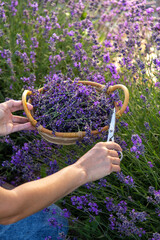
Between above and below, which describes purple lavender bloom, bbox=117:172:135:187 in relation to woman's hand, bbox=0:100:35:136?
below

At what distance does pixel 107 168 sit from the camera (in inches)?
Result: 52.2

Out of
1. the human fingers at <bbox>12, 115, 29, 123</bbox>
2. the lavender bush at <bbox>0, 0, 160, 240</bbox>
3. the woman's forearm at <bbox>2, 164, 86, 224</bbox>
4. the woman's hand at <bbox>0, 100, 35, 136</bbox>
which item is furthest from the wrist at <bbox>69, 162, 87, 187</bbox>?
the human fingers at <bbox>12, 115, 29, 123</bbox>

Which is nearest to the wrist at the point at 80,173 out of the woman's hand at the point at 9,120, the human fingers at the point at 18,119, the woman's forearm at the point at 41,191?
the woman's forearm at the point at 41,191

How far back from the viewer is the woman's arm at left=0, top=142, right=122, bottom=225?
45.9 inches

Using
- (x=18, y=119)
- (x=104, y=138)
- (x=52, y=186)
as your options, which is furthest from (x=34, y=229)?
(x=52, y=186)

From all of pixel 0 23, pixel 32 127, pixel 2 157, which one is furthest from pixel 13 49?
pixel 32 127

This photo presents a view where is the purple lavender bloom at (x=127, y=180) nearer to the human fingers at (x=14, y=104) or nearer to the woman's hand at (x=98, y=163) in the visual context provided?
the woman's hand at (x=98, y=163)

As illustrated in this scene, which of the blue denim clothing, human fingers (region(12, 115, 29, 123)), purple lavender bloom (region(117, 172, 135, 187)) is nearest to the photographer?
purple lavender bloom (region(117, 172, 135, 187))

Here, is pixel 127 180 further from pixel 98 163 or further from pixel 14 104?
pixel 14 104

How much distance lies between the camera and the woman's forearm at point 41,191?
46.7 inches

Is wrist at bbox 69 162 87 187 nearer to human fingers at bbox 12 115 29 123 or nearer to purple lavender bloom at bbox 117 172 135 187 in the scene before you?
purple lavender bloom at bbox 117 172 135 187

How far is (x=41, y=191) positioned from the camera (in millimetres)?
1219

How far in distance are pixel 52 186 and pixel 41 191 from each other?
0.05 m

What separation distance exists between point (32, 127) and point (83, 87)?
0.38m
